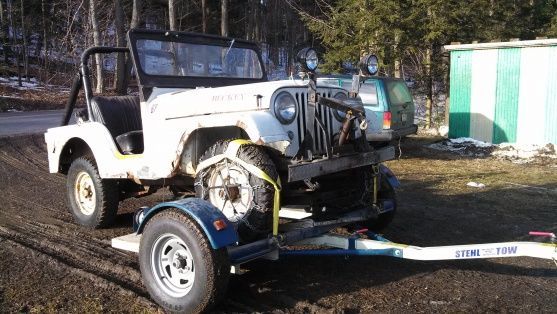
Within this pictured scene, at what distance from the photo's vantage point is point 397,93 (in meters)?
13.1

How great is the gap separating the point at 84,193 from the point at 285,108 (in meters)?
3.49

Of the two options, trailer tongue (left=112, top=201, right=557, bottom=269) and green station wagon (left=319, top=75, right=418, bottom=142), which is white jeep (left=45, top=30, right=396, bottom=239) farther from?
green station wagon (left=319, top=75, right=418, bottom=142)

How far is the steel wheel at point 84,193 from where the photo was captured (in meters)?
6.87

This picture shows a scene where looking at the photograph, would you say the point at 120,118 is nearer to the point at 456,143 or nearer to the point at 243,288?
the point at 243,288

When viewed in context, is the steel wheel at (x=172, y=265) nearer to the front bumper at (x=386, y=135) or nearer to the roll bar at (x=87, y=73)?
the roll bar at (x=87, y=73)

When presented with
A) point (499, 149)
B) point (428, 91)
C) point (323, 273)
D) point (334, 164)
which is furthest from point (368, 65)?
point (428, 91)

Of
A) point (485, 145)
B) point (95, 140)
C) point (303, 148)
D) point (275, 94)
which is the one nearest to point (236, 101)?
point (275, 94)

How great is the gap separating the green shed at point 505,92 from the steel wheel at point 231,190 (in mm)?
11637

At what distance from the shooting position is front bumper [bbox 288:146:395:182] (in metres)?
4.47

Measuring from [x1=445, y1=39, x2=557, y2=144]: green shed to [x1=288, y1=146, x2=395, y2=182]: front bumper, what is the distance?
33.4 feet

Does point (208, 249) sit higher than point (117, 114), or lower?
lower

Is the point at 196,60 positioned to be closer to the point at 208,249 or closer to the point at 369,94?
the point at 208,249

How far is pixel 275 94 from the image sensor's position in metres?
4.63

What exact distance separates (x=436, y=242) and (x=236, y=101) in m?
3.02
